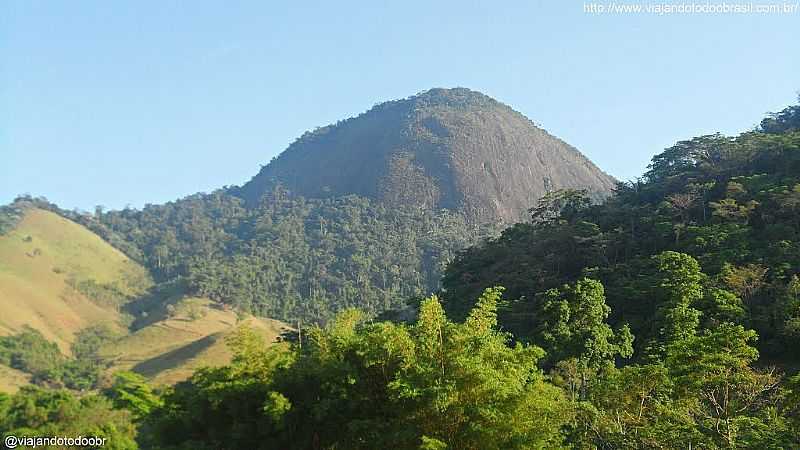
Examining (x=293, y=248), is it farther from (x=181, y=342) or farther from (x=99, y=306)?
(x=181, y=342)

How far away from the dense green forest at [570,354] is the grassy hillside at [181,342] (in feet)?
21.2

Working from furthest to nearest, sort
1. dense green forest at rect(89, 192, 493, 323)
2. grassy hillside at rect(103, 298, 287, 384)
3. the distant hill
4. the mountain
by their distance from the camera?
1. the mountain
2. dense green forest at rect(89, 192, 493, 323)
3. the distant hill
4. grassy hillside at rect(103, 298, 287, 384)

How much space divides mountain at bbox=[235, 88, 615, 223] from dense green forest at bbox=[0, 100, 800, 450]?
60872 mm

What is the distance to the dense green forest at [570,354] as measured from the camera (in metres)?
11.9

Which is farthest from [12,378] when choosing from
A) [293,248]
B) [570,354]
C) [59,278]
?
[570,354]

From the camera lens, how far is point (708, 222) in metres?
35.4

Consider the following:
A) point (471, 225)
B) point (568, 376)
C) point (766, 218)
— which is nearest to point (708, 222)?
point (766, 218)

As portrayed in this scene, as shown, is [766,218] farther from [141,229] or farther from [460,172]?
[141,229]

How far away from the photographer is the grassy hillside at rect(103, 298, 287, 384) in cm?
6078

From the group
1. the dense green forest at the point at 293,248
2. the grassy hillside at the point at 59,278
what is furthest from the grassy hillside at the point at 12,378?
the dense green forest at the point at 293,248

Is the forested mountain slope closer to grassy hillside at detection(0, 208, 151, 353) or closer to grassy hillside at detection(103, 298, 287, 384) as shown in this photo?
grassy hillside at detection(103, 298, 287, 384)

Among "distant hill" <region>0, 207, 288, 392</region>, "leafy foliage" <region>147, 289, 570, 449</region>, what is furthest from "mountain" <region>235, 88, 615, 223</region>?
"leafy foliage" <region>147, 289, 570, 449</region>

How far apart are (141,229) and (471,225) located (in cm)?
6486

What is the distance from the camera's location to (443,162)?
408 feet
